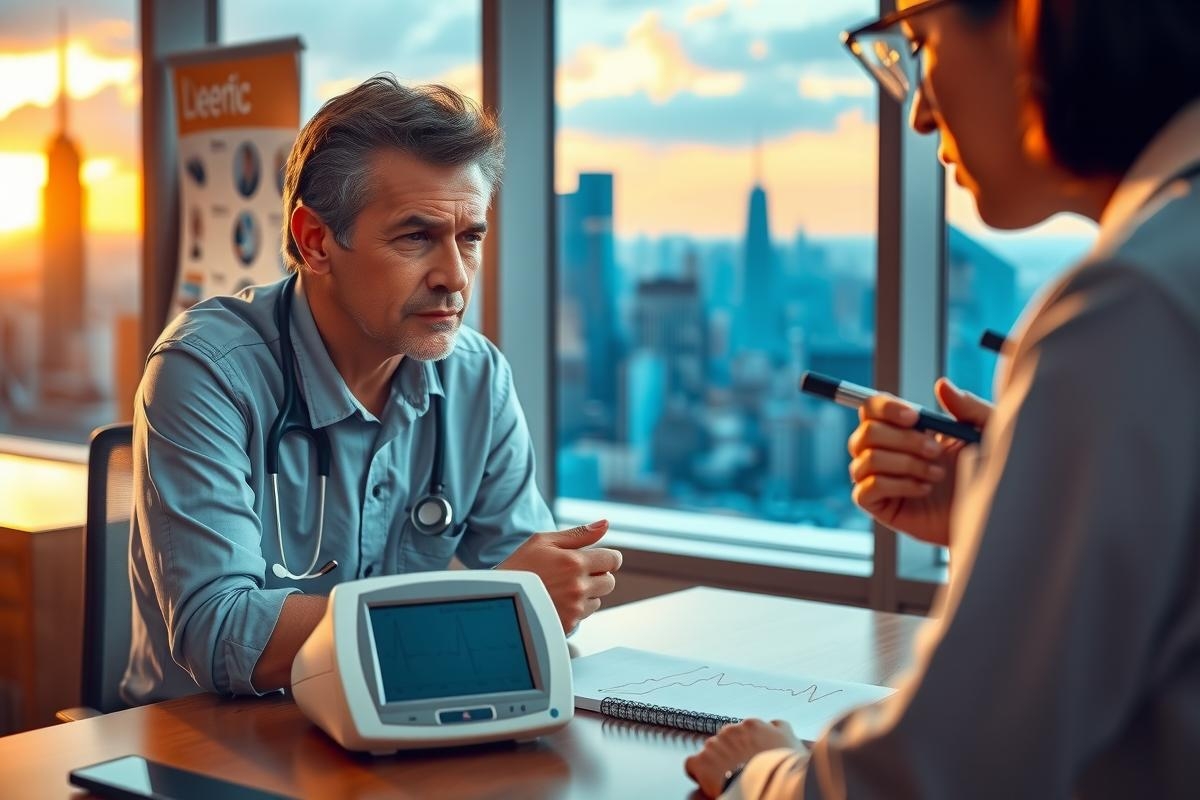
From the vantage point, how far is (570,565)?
5.40 feet

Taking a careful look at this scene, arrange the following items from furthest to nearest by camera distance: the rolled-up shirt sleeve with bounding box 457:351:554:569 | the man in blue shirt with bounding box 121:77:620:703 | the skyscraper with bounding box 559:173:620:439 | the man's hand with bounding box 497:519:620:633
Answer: the skyscraper with bounding box 559:173:620:439, the rolled-up shirt sleeve with bounding box 457:351:554:569, the man in blue shirt with bounding box 121:77:620:703, the man's hand with bounding box 497:519:620:633

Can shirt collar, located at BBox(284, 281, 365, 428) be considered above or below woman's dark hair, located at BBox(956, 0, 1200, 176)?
below

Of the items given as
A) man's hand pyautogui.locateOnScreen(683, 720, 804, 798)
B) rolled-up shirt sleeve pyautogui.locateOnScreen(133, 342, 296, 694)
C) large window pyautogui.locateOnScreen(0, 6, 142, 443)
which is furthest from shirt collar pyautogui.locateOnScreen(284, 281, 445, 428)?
large window pyautogui.locateOnScreen(0, 6, 142, 443)

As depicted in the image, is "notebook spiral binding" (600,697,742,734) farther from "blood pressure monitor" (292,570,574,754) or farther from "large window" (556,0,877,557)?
"large window" (556,0,877,557)

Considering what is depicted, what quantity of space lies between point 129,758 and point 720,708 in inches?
24.2

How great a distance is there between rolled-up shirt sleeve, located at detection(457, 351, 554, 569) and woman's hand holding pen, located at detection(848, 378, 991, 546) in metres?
0.88

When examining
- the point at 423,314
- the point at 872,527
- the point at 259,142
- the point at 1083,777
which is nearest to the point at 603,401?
the point at 872,527

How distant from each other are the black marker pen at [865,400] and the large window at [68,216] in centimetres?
390

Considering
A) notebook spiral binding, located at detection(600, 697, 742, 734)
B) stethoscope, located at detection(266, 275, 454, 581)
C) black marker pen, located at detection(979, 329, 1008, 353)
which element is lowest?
notebook spiral binding, located at detection(600, 697, 742, 734)

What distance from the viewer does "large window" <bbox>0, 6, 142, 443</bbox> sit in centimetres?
505

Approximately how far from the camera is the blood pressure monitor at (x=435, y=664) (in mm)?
1300

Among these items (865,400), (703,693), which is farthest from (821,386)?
(703,693)

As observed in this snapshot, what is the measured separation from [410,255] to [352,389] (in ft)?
0.76

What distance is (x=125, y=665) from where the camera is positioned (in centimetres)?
206
